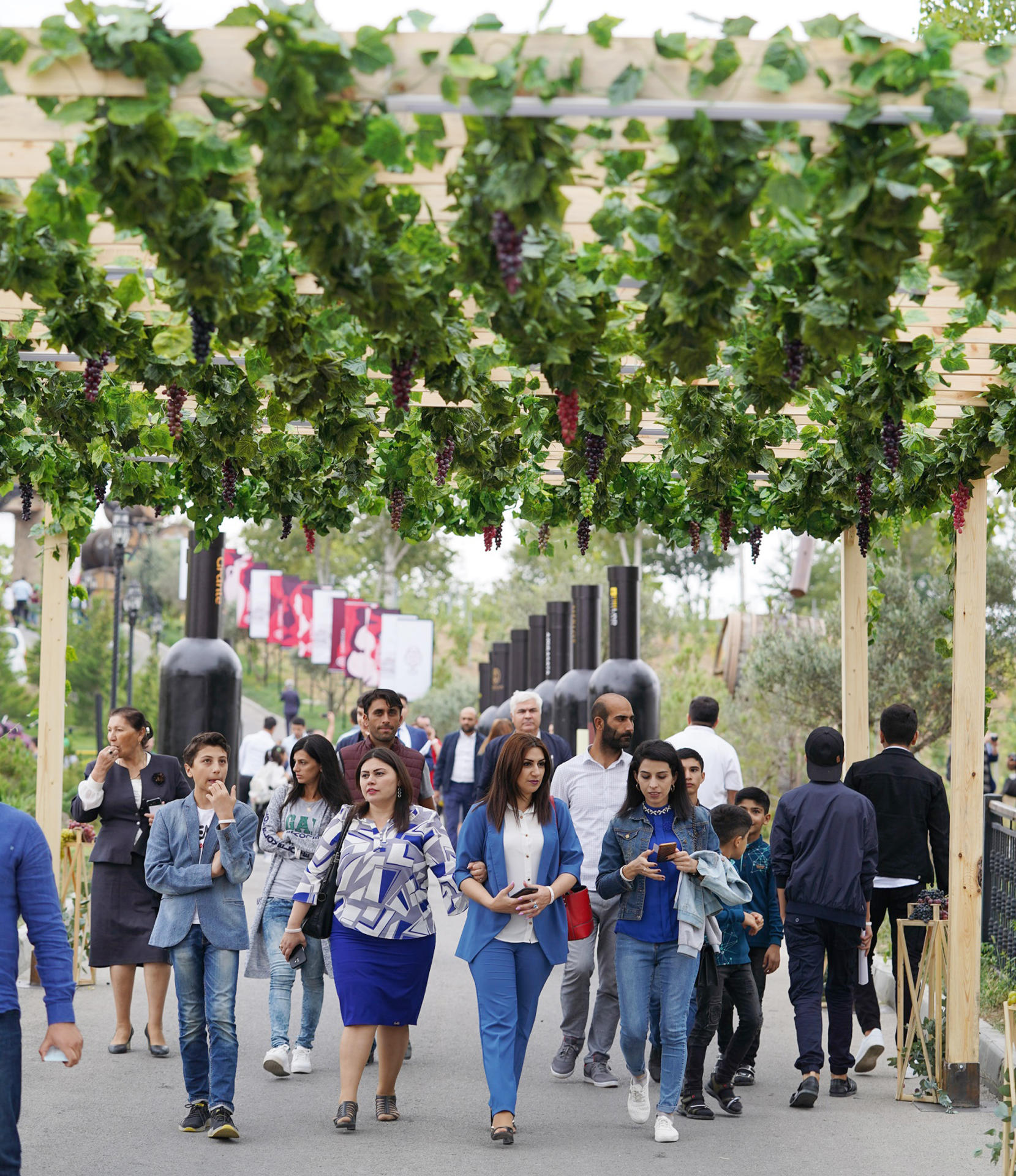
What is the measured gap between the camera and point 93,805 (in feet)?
25.5

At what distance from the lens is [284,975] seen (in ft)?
24.1

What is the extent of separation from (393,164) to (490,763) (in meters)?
4.46

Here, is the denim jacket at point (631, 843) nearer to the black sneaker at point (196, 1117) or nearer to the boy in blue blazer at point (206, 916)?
the boy in blue blazer at point (206, 916)

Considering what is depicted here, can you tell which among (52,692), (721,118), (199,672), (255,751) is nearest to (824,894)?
(721,118)

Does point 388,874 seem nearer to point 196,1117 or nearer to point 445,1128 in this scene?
point 445,1128

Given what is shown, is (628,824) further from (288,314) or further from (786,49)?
(786,49)

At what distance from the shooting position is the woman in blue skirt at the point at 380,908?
20.8ft

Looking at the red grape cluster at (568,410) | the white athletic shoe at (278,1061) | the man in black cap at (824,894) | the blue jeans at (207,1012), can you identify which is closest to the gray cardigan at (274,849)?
the white athletic shoe at (278,1061)

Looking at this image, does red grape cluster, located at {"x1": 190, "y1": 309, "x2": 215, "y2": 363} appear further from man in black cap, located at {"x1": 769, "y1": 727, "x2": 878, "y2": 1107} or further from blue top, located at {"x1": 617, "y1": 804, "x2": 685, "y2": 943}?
man in black cap, located at {"x1": 769, "y1": 727, "x2": 878, "y2": 1107}

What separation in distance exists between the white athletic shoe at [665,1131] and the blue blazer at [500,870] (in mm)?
821

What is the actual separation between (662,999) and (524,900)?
2.65ft

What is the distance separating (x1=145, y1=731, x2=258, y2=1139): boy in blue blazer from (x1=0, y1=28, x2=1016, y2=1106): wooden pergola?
2.21 m

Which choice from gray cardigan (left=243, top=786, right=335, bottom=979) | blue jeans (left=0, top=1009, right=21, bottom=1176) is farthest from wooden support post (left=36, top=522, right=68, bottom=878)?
blue jeans (left=0, top=1009, right=21, bottom=1176)

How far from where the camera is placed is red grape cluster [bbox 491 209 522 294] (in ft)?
13.7
